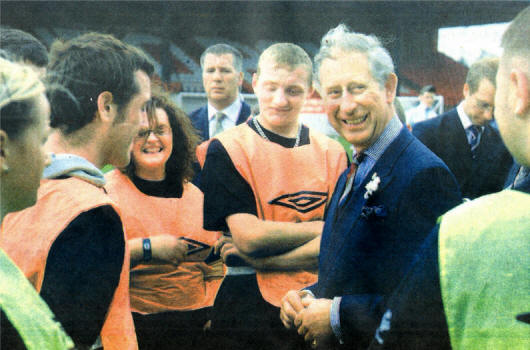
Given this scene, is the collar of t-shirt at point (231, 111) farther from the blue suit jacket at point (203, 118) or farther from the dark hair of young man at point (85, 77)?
the dark hair of young man at point (85, 77)

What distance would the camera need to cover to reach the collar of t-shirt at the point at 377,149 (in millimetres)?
1576

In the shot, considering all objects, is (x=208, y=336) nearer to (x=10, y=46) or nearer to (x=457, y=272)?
(x=457, y=272)

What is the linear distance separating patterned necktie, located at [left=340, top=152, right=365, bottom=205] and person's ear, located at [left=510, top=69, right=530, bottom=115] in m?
0.52

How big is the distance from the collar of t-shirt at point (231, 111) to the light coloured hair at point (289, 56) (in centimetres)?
15

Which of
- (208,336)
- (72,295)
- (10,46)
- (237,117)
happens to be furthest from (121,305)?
(10,46)

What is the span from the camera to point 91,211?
4.75 feet

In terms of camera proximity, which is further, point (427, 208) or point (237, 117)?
point (237, 117)

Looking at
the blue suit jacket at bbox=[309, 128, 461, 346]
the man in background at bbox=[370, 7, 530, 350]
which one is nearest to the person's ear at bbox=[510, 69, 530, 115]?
the man in background at bbox=[370, 7, 530, 350]

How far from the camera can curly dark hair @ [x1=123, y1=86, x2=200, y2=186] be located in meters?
1.74

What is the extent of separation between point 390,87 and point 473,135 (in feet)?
1.12

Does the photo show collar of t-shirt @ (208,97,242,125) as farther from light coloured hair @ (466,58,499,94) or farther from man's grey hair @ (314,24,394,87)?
light coloured hair @ (466,58,499,94)

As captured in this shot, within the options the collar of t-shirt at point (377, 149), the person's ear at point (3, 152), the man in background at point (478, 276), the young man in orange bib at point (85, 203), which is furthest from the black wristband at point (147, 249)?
the man in background at point (478, 276)

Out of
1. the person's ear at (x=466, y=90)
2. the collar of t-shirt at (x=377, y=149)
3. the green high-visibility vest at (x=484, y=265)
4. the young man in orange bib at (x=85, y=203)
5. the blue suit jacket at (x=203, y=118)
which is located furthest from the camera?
the blue suit jacket at (x=203, y=118)

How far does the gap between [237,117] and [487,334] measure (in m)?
1.06
